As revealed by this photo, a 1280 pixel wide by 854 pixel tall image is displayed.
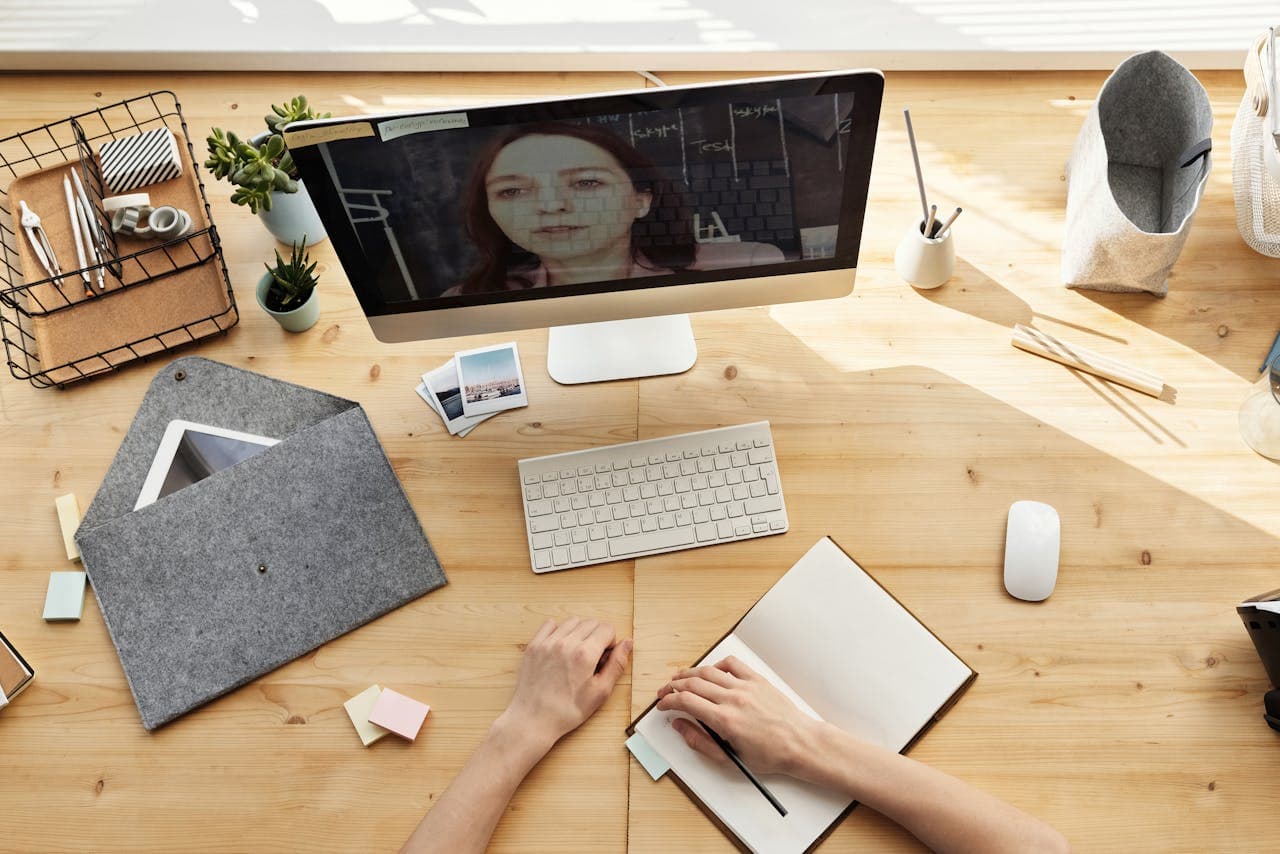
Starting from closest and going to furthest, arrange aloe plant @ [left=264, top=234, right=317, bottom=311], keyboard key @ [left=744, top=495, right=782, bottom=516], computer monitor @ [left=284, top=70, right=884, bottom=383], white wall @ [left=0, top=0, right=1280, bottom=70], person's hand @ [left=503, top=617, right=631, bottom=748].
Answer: computer monitor @ [left=284, top=70, right=884, bottom=383], person's hand @ [left=503, top=617, right=631, bottom=748], keyboard key @ [left=744, top=495, right=782, bottom=516], aloe plant @ [left=264, top=234, right=317, bottom=311], white wall @ [left=0, top=0, right=1280, bottom=70]

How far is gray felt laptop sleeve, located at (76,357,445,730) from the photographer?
94cm

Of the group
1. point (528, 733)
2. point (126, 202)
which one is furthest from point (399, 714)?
point (126, 202)

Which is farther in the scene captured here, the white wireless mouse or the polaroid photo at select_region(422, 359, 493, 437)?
the polaroid photo at select_region(422, 359, 493, 437)

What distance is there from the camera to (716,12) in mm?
1306

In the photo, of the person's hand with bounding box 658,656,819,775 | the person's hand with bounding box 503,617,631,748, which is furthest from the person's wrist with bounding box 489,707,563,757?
the person's hand with bounding box 658,656,819,775

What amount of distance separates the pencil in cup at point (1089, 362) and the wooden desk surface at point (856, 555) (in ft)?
0.06

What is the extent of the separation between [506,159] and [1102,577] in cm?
74

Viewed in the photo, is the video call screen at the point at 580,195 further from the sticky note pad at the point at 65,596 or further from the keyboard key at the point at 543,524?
the sticky note pad at the point at 65,596

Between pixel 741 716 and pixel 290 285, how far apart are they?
725 mm

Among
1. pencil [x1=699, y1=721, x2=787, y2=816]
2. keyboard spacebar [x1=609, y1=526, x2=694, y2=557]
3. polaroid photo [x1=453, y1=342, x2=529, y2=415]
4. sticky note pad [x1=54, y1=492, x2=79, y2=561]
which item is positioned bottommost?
pencil [x1=699, y1=721, x2=787, y2=816]

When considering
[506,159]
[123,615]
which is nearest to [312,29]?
[506,159]

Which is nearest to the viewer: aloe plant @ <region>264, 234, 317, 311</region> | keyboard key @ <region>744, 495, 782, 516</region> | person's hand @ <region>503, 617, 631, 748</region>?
person's hand @ <region>503, 617, 631, 748</region>

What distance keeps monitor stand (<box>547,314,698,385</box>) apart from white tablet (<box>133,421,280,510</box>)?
0.35 m

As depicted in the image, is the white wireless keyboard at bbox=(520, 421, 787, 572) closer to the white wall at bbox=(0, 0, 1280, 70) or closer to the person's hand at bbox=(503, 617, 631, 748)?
the person's hand at bbox=(503, 617, 631, 748)
